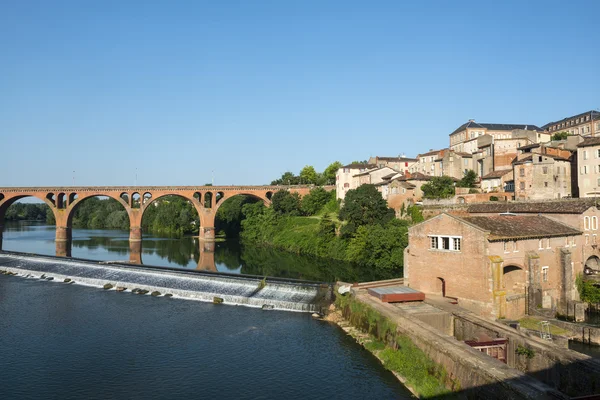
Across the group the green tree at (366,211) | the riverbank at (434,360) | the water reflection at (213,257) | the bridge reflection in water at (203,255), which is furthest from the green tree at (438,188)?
the riverbank at (434,360)

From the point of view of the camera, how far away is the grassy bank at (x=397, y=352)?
46.8 feet

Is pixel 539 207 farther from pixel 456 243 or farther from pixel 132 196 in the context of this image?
pixel 132 196

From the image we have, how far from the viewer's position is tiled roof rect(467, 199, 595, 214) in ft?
82.1

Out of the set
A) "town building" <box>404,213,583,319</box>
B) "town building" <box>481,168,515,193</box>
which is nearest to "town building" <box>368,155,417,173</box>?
"town building" <box>481,168,515,193</box>

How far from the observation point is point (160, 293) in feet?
96.3

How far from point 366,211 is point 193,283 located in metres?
20.3

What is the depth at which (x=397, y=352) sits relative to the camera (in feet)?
56.6

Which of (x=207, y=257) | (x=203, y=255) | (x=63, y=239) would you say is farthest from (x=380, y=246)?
(x=63, y=239)

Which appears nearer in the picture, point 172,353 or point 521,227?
point 172,353

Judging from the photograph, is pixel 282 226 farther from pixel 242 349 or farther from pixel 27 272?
pixel 242 349

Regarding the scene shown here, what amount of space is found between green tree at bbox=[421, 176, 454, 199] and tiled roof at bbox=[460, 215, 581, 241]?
70.1 ft

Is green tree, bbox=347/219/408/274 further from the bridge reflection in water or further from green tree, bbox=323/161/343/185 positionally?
green tree, bbox=323/161/343/185

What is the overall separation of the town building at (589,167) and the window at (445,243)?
2245 centimetres

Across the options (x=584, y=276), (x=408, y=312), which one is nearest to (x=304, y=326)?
(x=408, y=312)
